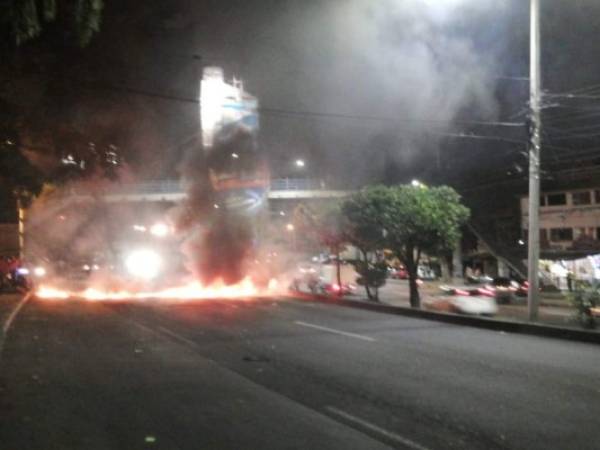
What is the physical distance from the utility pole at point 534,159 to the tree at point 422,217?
4.83 m

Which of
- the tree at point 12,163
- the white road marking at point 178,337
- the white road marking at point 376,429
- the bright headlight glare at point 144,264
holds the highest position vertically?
the tree at point 12,163

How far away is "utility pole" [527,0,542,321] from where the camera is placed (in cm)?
1518

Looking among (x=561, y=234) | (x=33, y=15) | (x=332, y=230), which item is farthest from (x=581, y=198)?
(x=33, y=15)

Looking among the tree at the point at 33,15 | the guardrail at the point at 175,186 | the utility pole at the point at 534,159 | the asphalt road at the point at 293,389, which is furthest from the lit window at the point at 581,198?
the tree at the point at 33,15

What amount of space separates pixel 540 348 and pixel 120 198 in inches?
1364

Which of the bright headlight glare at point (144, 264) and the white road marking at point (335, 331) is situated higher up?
the bright headlight glare at point (144, 264)

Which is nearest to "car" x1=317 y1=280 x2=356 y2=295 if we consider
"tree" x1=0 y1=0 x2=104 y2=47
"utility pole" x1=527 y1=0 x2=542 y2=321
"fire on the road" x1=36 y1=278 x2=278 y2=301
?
"fire on the road" x1=36 y1=278 x2=278 y2=301

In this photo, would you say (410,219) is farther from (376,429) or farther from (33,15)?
(33,15)

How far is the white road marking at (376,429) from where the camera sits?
5.90m

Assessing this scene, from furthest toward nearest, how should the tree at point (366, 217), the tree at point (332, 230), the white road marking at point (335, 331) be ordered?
1. the tree at point (332, 230)
2. the tree at point (366, 217)
3. the white road marking at point (335, 331)

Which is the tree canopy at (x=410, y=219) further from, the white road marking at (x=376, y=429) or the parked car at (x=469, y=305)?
the white road marking at (x=376, y=429)

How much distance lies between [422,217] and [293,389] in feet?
40.9

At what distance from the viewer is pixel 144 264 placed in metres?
32.8

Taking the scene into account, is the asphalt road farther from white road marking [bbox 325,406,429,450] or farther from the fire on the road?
the fire on the road
